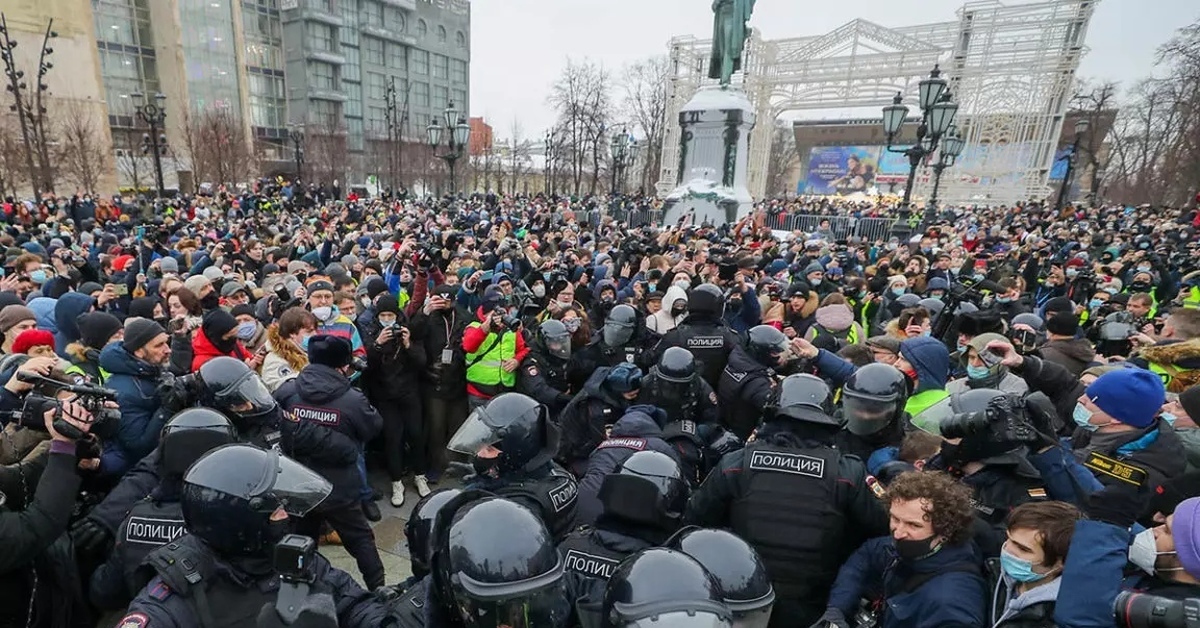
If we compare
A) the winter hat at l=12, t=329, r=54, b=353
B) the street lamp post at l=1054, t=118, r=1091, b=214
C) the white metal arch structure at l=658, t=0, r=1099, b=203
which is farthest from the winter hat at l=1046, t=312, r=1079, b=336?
the white metal arch structure at l=658, t=0, r=1099, b=203

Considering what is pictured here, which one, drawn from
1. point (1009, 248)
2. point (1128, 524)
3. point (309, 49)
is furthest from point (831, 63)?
point (309, 49)

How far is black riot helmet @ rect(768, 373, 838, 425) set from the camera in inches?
99.6

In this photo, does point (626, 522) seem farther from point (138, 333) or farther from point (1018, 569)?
point (138, 333)

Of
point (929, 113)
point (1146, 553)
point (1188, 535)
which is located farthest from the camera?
point (929, 113)

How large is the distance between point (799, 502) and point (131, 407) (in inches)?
141

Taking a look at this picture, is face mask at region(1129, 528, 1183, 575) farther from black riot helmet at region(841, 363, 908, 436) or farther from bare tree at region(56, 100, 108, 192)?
bare tree at region(56, 100, 108, 192)

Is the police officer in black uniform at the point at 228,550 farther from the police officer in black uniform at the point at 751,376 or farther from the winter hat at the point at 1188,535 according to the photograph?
the police officer in black uniform at the point at 751,376

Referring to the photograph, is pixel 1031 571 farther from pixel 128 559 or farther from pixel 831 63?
pixel 831 63

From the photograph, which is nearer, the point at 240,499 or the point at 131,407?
the point at 240,499

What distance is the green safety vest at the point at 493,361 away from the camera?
197 inches

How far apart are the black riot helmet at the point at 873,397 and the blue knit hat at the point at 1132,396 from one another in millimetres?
792

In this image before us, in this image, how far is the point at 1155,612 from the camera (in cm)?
148

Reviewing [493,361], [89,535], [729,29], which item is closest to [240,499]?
[89,535]

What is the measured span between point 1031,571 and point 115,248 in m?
12.0
